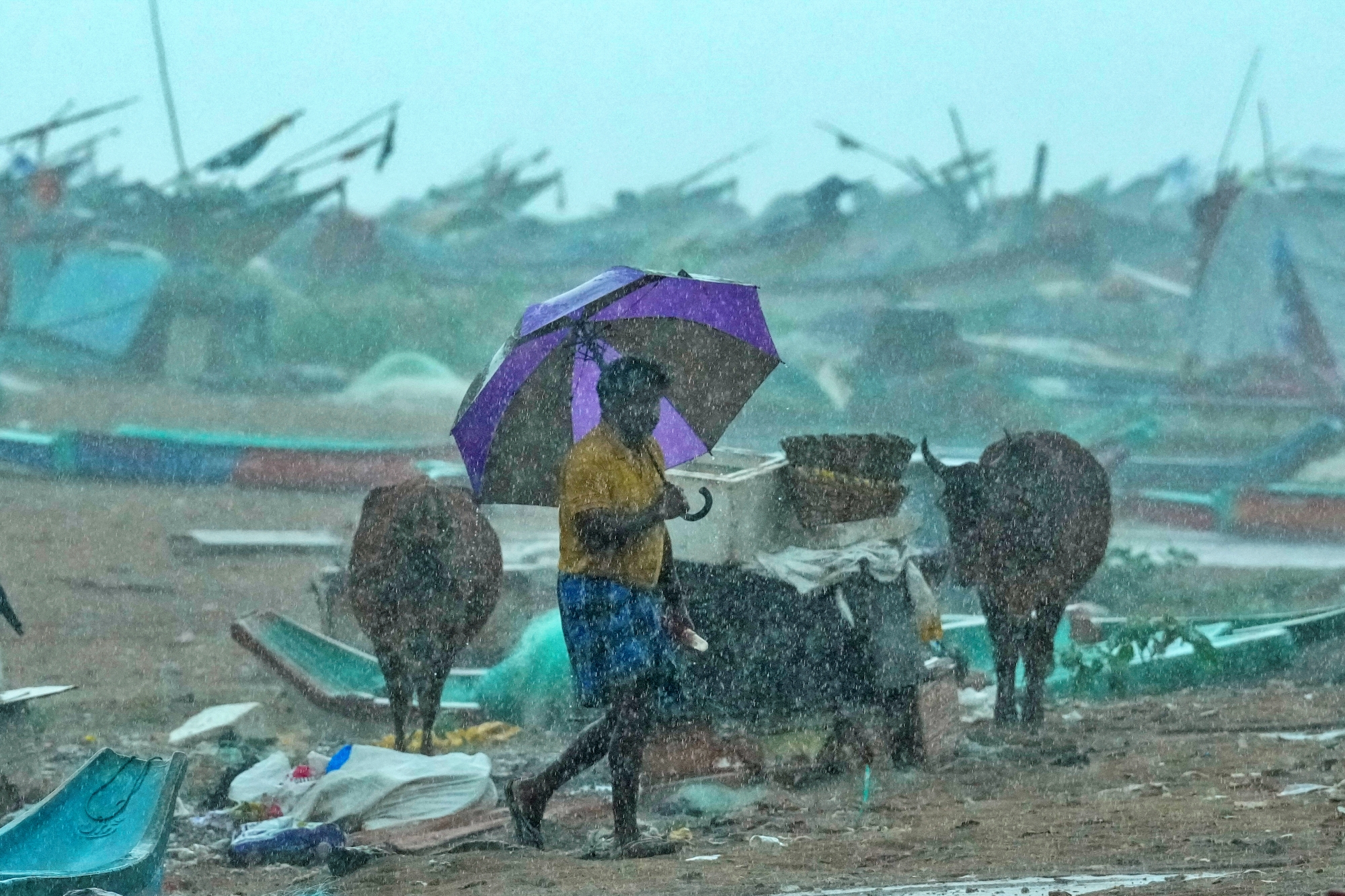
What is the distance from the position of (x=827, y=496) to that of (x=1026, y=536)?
1322 mm

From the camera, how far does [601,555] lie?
4.48m

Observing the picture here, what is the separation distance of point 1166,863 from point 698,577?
2.26 meters

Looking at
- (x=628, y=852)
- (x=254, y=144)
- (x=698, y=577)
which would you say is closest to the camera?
(x=628, y=852)

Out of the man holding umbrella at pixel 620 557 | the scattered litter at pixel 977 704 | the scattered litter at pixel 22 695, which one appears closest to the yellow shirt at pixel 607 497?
the man holding umbrella at pixel 620 557

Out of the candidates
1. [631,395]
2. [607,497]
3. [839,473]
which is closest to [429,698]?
[839,473]

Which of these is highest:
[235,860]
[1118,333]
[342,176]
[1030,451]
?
[342,176]

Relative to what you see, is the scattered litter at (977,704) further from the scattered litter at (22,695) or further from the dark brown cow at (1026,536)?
the scattered litter at (22,695)

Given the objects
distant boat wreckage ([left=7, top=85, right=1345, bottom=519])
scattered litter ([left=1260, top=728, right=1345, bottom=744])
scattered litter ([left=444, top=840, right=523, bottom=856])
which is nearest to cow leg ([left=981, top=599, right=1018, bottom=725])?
scattered litter ([left=1260, top=728, right=1345, bottom=744])

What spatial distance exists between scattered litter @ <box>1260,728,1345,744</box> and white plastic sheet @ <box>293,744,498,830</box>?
3686 millimetres

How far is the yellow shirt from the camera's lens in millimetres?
4441

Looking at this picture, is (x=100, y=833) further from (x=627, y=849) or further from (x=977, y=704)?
(x=977, y=704)

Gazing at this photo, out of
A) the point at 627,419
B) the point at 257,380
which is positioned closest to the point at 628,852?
the point at 627,419

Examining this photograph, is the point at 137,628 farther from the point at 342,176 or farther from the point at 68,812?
the point at 342,176

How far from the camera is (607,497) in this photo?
4.43 metres
